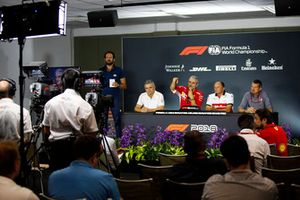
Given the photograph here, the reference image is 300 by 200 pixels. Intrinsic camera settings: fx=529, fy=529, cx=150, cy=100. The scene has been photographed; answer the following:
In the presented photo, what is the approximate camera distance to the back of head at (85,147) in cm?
329

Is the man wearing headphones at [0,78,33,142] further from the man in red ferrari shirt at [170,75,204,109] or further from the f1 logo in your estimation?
the f1 logo

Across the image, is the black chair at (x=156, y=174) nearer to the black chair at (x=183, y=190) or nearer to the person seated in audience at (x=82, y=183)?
the black chair at (x=183, y=190)

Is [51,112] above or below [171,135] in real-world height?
above

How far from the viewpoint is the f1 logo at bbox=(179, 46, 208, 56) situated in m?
11.1

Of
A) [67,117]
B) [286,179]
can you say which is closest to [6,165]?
[67,117]

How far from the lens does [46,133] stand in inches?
188

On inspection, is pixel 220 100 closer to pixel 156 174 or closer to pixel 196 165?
pixel 156 174

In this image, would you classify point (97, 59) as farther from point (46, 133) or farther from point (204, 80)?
point (46, 133)

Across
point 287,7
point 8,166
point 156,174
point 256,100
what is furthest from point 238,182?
point 256,100

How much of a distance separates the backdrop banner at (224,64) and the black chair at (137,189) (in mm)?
7082

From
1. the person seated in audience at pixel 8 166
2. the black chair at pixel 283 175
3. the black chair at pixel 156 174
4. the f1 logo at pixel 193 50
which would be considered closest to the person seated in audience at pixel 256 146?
the black chair at pixel 283 175

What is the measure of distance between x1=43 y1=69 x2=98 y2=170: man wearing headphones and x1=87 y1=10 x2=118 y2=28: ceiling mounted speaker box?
4.35 m

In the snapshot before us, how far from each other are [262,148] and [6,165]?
2.85 meters

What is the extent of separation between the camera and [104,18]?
29.4ft
